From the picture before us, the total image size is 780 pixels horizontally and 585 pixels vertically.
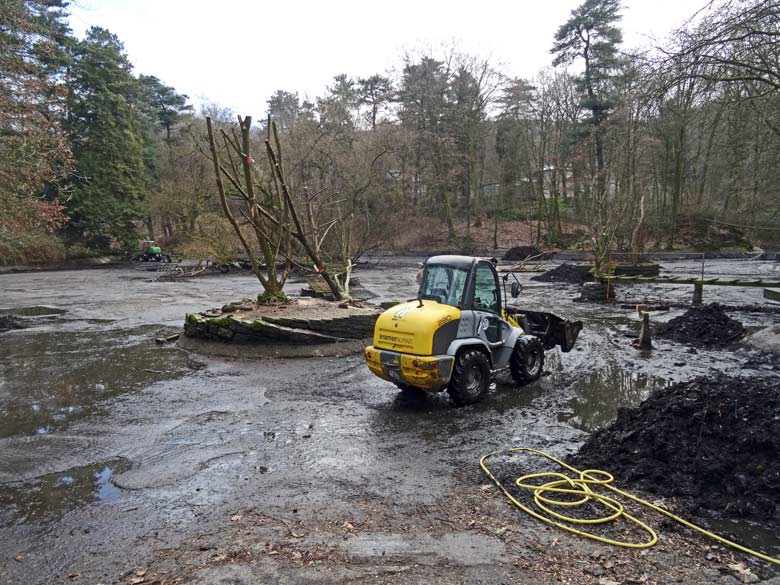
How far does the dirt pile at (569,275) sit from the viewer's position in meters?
25.6

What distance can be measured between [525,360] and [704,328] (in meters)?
6.72

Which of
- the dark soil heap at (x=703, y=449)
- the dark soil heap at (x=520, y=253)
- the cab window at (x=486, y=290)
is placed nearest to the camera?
the dark soil heap at (x=703, y=449)

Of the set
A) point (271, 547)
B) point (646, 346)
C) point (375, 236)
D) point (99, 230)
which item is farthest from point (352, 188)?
point (271, 547)

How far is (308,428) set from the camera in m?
6.80

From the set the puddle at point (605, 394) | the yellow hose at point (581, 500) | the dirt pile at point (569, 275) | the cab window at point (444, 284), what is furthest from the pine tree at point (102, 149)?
the yellow hose at point (581, 500)

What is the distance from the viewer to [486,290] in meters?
7.90

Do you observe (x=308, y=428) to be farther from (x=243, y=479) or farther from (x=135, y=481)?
(x=135, y=481)

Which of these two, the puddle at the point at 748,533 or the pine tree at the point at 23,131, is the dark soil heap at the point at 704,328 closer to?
the puddle at the point at 748,533

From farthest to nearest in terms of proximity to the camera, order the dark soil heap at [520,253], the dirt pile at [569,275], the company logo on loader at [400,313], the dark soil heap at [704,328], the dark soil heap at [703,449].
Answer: the dark soil heap at [520,253] < the dirt pile at [569,275] < the dark soil heap at [704,328] < the company logo on loader at [400,313] < the dark soil heap at [703,449]

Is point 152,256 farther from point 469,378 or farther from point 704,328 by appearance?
point 469,378

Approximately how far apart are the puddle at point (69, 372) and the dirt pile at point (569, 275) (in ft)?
63.0

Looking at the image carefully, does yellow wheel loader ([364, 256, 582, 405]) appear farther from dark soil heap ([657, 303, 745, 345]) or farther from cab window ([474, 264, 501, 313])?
dark soil heap ([657, 303, 745, 345])

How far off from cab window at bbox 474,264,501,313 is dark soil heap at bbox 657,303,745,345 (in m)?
6.68

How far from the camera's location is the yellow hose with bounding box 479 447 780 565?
4.01 meters
